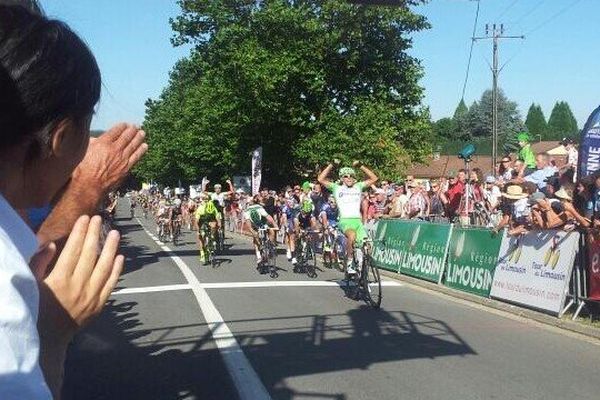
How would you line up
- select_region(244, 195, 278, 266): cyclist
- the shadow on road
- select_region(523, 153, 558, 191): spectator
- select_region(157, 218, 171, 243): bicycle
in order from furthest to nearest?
select_region(157, 218, 171, 243): bicycle < select_region(244, 195, 278, 266): cyclist < select_region(523, 153, 558, 191): spectator < the shadow on road

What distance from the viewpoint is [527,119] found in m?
152

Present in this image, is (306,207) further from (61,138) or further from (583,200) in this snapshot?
(61,138)

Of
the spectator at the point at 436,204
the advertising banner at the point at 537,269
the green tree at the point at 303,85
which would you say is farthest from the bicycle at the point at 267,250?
the green tree at the point at 303,85

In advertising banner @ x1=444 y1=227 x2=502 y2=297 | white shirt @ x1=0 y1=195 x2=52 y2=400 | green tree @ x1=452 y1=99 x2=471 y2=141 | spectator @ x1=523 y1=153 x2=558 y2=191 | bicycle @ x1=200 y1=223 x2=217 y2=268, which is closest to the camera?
white shirt @ x1=0 y1=195 x2=52 y2=400

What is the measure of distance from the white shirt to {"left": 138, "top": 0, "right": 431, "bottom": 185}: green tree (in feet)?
111

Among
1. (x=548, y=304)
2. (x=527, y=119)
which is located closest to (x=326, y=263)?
(x=548, y=304)

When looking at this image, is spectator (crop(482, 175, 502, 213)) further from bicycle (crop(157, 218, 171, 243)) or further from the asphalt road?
bicycle (crop(157, 218, 171, 243))

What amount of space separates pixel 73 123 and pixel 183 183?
243 feet

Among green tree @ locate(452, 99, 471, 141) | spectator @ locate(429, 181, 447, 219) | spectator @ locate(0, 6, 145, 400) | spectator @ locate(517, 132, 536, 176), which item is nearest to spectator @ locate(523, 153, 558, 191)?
spectator @ locate(517, 132, 536, 176)

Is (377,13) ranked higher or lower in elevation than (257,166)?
higher

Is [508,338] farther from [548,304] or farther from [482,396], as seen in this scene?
[482,396]

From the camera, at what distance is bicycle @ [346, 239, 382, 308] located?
11344mm

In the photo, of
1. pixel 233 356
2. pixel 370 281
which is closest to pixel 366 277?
pixel 370 281

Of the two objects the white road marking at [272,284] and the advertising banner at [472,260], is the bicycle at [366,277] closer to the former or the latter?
the white road marking at [272,284]
